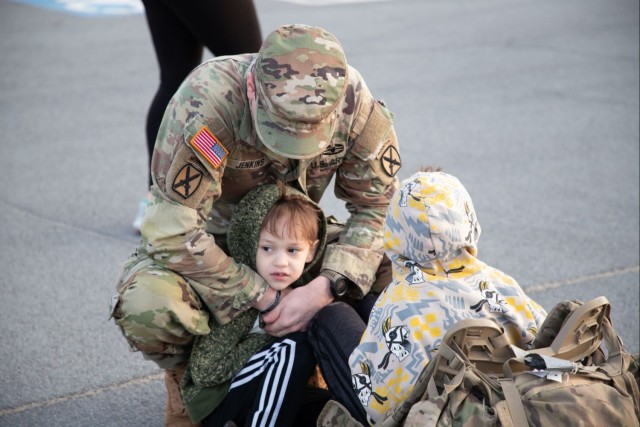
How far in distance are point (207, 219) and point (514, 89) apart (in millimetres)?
5091

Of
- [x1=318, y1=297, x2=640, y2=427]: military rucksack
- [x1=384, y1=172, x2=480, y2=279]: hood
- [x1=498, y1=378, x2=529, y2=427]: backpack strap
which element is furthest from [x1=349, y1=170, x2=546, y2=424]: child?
[x1=498, y1=378, x2=529, y2=427]: backpack strap

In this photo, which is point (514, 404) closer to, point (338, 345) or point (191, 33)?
point (338, 345)

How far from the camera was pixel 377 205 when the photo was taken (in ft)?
9.31

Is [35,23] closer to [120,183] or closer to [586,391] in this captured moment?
[120,183]

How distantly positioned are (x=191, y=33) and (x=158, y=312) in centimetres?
172

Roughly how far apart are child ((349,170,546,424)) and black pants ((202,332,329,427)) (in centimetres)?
32

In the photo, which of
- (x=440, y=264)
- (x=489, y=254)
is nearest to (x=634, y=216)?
(x=489, y=254)

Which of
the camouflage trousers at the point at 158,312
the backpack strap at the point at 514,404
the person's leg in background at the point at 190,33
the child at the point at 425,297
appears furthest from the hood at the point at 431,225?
the person's leg in background at the point at 190,33

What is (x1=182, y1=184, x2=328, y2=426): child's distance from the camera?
2.45 m

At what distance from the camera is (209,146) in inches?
97.3

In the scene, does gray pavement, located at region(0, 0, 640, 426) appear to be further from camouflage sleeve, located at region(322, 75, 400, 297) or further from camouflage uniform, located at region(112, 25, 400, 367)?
camouflage sleeve, located at region(322, 75, 400, 297)

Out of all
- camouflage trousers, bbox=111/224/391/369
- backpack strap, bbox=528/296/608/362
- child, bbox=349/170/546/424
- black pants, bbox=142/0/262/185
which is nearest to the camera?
backpack strap, bbox=528/296/608/362

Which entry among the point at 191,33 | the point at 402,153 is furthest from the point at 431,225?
the point at 402,153

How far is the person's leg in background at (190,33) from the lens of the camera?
3.50 m
